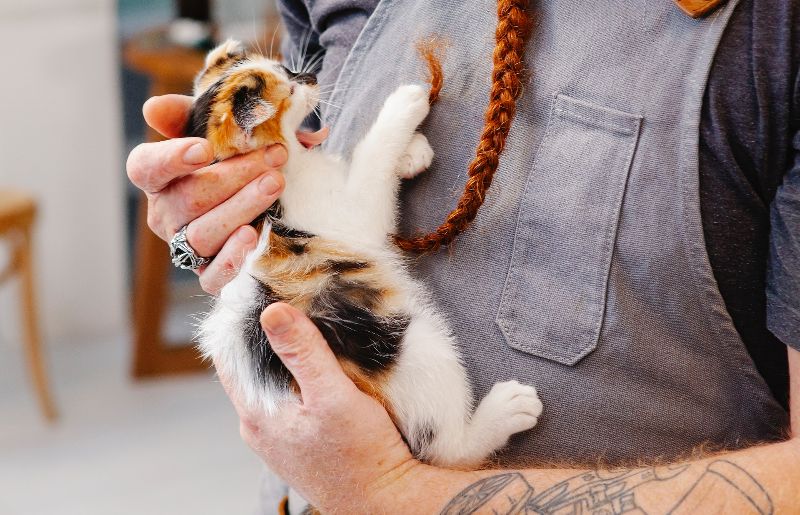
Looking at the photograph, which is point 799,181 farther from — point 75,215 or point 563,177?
point 75,215

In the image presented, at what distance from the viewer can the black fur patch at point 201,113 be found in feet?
3.43

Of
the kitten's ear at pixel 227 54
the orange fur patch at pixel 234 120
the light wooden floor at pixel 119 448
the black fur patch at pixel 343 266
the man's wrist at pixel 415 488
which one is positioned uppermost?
the kitten's ear at pixel 227 54

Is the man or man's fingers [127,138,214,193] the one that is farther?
man's fingers [127,138,214,193]

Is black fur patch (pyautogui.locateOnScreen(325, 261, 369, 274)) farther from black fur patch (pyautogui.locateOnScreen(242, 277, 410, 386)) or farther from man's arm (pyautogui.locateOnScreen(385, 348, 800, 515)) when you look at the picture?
man's arm (pyautogui.locateOnScreen(385, 348, 800, 515))

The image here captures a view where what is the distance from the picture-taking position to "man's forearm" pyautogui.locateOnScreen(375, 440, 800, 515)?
777 millimetres

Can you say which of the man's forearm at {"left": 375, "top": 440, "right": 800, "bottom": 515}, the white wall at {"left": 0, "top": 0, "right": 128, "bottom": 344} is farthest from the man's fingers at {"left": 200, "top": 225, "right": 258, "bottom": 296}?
the white wall at {"left": 0, "top": 0, "right": 128, "bottom": 344}

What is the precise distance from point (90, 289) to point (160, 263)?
0.58 meters

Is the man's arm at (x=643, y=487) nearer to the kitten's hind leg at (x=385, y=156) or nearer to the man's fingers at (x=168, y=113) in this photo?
the kitten's hind leg at (x=385, y=156)

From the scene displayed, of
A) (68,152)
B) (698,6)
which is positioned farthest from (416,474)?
(68,152)

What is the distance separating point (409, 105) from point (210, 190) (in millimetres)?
→ 258

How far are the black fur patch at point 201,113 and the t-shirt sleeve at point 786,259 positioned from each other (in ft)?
2.16

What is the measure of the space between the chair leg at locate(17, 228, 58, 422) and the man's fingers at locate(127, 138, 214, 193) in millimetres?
2015

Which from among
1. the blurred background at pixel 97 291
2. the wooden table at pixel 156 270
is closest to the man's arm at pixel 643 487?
the blurred background at pixel 97 291

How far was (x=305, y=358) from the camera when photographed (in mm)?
860
